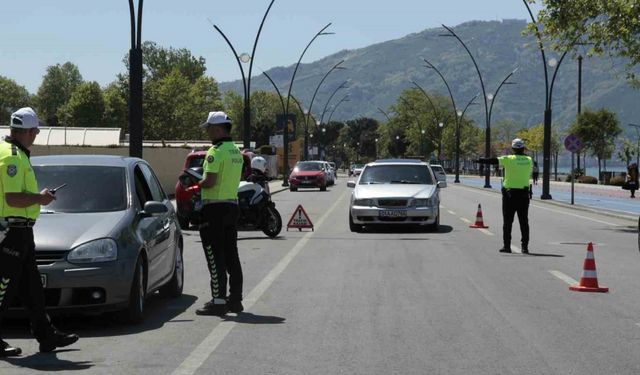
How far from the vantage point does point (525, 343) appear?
7938 millimetres

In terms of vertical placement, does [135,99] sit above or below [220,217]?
above

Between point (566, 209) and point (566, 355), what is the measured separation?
28796 mm

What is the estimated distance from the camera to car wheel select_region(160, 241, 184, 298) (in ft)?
35.1

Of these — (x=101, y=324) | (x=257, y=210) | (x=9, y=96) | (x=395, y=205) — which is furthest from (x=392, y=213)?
(x=9, y=96)

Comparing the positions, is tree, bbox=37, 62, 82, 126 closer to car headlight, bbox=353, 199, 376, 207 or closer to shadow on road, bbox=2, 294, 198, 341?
car headlight, bbox=353, 199, 376, 207

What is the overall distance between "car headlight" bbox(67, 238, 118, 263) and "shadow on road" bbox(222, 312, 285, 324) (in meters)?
1.35

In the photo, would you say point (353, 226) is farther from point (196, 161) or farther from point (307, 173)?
point (307, 173)

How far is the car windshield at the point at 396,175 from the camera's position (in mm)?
22641

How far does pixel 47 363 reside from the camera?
7.12m

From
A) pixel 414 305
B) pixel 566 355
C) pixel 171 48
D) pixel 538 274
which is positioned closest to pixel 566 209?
pixel 538 274

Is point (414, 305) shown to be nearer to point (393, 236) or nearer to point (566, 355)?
point (566, 355)

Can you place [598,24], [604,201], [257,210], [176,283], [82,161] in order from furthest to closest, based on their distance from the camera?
[604,201], [598,24], [257,210], [176,283], [82,161]

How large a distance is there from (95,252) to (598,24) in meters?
20.0

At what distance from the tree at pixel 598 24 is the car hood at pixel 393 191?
6797mm
